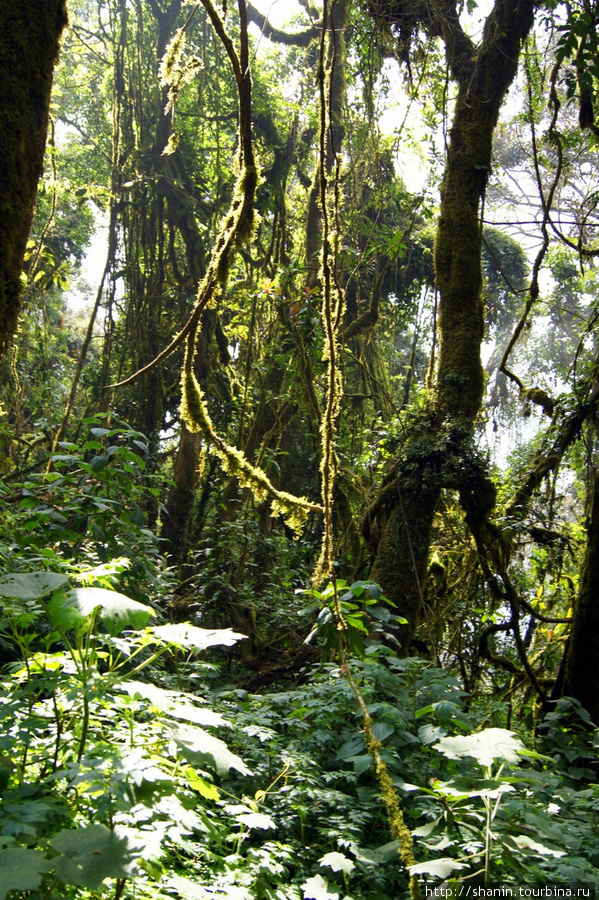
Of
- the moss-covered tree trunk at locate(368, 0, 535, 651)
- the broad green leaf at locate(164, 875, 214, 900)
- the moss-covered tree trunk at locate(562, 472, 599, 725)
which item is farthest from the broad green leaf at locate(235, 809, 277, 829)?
the moss-covered tree trunk at locate(562, 472, 599, 725)

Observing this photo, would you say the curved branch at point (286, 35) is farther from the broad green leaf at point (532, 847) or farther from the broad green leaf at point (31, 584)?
the broad green leaf at point (532, 847)

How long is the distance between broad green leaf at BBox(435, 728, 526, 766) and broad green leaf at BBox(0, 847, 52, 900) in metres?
0.96

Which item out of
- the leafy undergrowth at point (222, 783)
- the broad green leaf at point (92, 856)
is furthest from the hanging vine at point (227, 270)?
the broad green leaf at point (92, 856)

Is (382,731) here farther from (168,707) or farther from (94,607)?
(94,607)

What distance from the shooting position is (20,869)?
93cm

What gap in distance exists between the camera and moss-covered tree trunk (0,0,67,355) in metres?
1.59

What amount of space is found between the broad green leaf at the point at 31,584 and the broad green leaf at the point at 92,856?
1.50ft

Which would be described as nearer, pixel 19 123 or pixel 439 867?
pixel 439 867

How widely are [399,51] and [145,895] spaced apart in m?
5.32

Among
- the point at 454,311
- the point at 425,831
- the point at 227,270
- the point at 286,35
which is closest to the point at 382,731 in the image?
the point at 425,831

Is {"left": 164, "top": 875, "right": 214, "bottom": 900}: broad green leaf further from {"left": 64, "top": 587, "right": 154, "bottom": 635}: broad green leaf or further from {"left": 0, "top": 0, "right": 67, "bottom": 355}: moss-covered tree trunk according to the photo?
{"left": 0, "top": 0, "right": 67, "bottom": 355}: moss-covered tree trunk

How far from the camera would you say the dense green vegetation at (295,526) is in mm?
1410

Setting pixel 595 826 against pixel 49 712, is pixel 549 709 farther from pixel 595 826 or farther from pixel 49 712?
pixel 49 712

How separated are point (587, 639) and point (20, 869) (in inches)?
121
